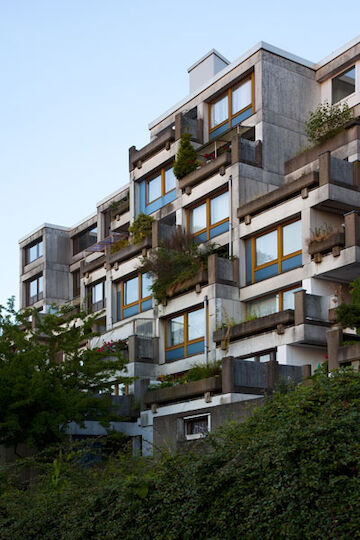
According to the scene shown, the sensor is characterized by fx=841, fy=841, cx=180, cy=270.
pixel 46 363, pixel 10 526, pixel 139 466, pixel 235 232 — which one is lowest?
pixel 10 526

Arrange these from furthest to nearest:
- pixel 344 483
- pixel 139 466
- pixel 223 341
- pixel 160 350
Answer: pixel 160 350 → pixel 223 341 → pixel 139 466 → pixel 344 483

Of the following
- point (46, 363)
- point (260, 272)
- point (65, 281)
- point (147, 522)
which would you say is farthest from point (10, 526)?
point (65, 281)

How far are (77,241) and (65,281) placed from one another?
10.4 ft

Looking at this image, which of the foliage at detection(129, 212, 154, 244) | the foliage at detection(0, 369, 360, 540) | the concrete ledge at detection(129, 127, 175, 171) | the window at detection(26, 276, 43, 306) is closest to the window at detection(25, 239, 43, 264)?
the window at detection(26, 276, 43, 306)

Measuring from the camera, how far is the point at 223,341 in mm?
33844

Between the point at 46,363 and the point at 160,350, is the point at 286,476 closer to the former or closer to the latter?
the point at 46,363

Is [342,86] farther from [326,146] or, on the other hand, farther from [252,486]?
[252,486]

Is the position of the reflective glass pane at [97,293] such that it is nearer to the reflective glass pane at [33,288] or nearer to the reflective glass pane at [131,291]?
the reflective glass pane at [131,291]

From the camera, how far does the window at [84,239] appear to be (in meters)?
60.1

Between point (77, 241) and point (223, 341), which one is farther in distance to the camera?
→ point (77, 241)

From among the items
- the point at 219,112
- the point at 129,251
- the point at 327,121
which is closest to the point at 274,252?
the point at 327,121

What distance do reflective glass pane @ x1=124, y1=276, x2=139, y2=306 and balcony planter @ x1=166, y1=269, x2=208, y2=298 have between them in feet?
13.4

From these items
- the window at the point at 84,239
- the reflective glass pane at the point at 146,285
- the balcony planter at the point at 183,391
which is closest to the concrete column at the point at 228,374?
the balcony planter at the point at 183,391

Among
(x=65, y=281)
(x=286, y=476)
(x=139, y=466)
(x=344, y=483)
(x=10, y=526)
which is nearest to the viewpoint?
(x=344, y=483)
